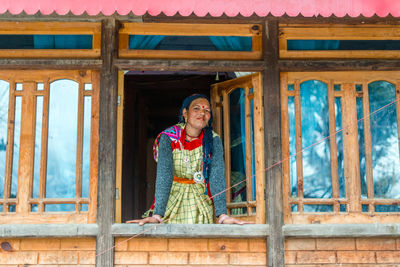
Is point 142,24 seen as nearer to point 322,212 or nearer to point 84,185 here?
point 84,185

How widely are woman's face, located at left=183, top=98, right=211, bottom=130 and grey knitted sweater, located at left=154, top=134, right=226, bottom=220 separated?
0.74 feet

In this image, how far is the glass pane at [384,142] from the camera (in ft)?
17.8

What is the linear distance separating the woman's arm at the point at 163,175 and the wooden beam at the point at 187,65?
0.77m

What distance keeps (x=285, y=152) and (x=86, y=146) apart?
6.59 feet

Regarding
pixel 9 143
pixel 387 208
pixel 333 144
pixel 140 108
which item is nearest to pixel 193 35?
pixel 333 144

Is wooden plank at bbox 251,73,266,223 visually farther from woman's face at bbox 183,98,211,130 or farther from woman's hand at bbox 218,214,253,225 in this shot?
woman's face at bbox 183,98,211,130

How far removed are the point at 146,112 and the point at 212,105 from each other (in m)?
3.34

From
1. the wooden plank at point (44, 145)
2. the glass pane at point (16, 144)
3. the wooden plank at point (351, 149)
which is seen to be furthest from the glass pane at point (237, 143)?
the glass pane at point (16, 144)

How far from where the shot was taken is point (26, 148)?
533 cm

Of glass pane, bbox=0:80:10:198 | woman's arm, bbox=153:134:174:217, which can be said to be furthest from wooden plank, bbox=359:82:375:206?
glass pane, bbox=0:80:10:198

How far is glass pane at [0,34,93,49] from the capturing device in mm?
5473

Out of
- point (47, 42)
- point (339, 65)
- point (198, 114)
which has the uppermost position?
point (47, 42)

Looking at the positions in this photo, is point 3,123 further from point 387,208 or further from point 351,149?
point 387,208

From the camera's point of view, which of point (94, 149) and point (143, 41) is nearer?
point (94, 149)
